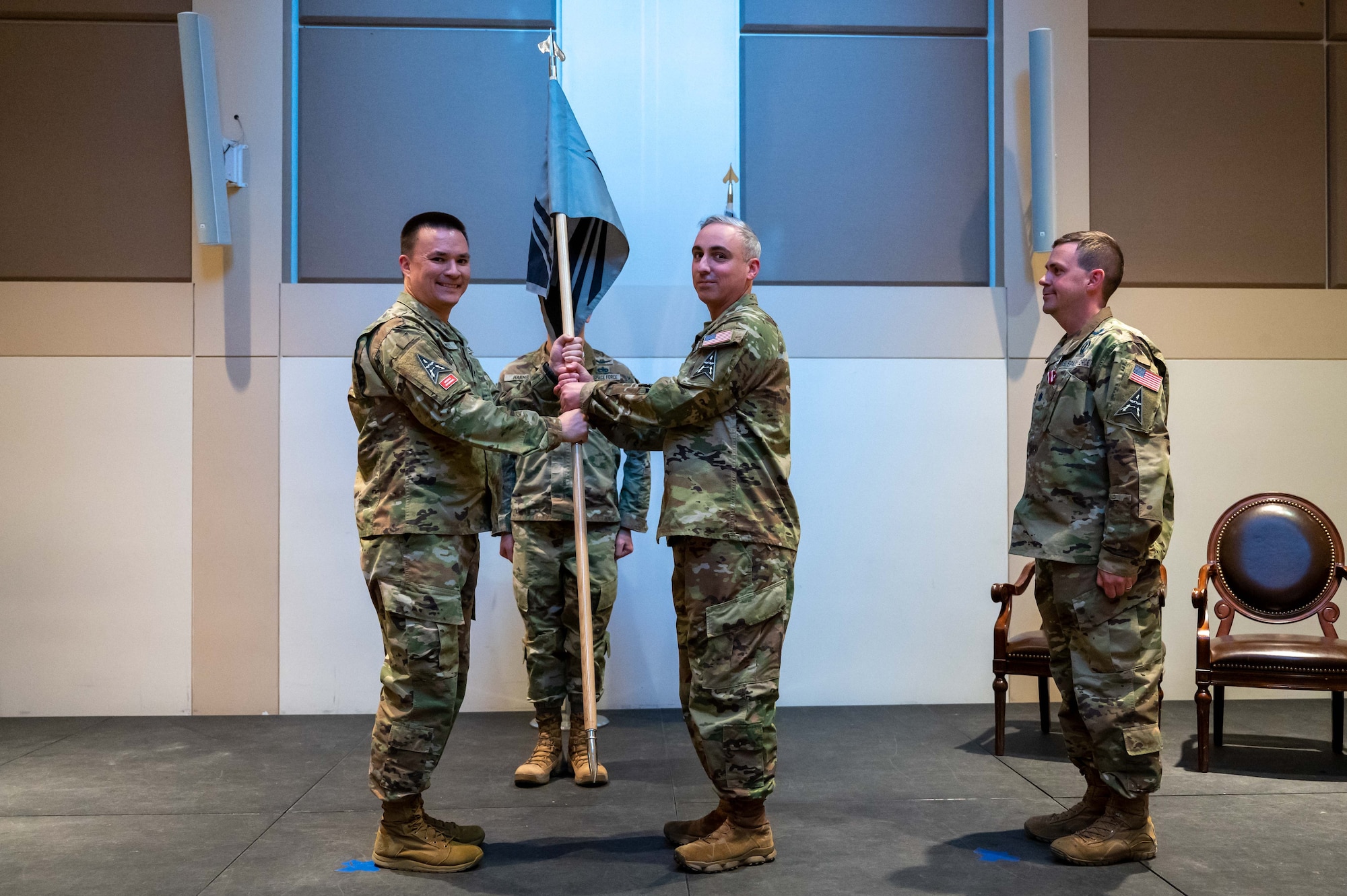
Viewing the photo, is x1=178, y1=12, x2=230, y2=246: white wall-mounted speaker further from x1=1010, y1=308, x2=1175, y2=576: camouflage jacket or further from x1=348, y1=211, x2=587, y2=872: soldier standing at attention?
x1=1010, y1=308, x2=1175, y2=576: camouflage jacket

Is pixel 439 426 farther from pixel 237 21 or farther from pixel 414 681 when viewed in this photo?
pixel 237 21

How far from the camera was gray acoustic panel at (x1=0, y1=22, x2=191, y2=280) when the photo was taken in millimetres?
4598

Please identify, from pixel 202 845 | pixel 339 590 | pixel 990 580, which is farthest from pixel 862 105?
pixel 202 845

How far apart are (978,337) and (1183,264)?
3.56 ft

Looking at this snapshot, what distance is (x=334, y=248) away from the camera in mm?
4676

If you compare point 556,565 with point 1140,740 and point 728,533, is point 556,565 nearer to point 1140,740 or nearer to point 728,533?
point 728,533

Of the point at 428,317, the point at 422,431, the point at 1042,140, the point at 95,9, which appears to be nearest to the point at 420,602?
the point at 422,431

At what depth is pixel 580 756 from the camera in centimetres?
355

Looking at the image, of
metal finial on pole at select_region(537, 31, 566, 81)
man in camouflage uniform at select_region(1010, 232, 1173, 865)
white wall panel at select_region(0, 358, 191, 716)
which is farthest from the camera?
white wall panel at select_region(0, 358, 191, 716)

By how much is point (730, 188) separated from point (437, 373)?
240cm

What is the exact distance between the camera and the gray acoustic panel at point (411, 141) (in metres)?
4.67

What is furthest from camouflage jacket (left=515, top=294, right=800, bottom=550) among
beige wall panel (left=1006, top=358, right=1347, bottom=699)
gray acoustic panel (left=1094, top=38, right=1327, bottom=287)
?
gray acoustic panel (left=1094, top=38, right=1327, bottom=287)

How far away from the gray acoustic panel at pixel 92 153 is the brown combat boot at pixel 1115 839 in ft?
13.9

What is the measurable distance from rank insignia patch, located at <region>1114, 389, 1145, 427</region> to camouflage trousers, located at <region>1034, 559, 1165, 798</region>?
398 millimetres
